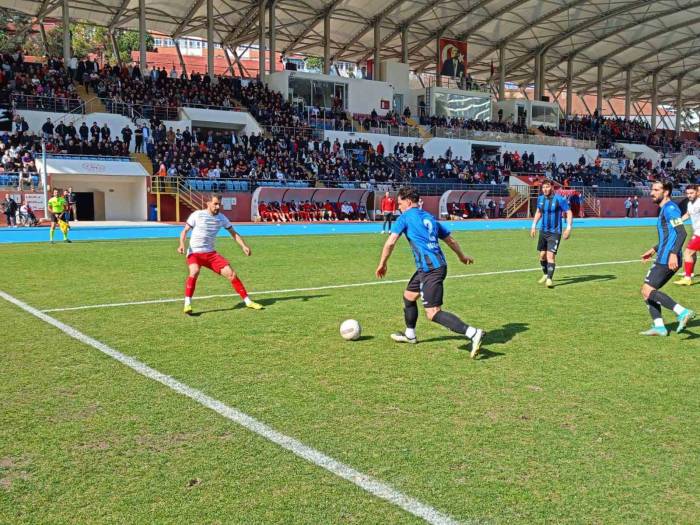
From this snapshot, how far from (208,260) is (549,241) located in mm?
6380

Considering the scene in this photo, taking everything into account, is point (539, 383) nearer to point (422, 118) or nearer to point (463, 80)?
point (422, 118)

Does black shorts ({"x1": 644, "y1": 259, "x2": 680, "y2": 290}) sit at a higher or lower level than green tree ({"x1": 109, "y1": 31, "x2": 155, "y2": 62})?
lower

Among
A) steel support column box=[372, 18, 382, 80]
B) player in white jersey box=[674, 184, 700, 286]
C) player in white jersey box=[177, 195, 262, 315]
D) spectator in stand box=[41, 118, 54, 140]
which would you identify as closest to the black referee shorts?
player in white jersey box=[674, 184, 700, 286]

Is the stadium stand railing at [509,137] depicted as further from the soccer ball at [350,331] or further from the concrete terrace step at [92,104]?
the soccer ball at [350,331]

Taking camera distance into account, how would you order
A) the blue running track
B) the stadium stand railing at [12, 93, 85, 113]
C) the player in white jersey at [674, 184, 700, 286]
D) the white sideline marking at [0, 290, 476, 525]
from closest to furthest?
the white sideline marking at [0, 290, 476, 525], the player in white jersey at [674, 184, 700, 286], the blue running track, the stadium stand railing at [12, 93, 85, 113]

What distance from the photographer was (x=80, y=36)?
274 ft

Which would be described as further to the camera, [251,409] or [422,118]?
[422,118]

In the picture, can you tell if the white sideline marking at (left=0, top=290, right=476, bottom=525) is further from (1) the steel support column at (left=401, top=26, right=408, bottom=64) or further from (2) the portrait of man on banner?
(2) the portrait of man on banner

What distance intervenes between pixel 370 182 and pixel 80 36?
61672 millimetres

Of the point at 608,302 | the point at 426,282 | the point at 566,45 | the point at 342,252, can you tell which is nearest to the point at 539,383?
the point at 426,282

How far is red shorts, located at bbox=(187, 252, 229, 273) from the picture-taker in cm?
954

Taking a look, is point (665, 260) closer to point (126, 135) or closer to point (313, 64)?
point (126, 135)

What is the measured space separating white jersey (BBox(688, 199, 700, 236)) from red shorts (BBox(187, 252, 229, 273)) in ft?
28.4

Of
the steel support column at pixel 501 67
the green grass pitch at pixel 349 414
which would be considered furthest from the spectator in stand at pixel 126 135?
the steel support column at pixel 501 67
